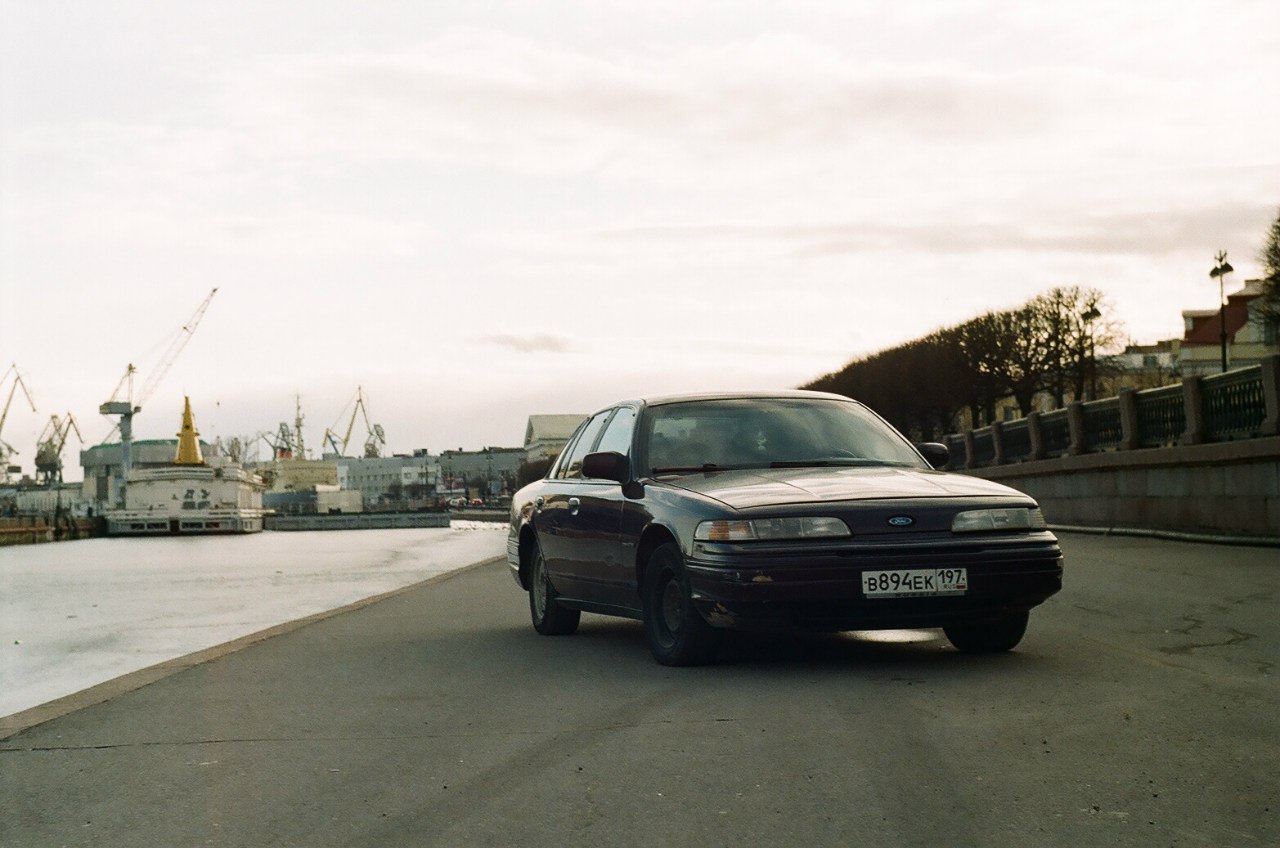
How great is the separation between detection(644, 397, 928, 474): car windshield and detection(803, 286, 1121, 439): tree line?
185 ft

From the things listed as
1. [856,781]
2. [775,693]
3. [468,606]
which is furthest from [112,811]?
[468,606]

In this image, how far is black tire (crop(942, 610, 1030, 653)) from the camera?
8.79 metres

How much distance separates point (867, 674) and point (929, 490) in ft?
3.46

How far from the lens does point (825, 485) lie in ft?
28.1

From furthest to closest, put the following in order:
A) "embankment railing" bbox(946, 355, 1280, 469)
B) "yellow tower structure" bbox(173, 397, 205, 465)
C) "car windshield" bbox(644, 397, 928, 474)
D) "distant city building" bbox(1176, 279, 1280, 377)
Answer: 1. "yellow tower structure" bbox(173, 397, 205, 465)
2. "distant city building" bbox(1176, 279, 1280, 377)
3. "embankment railing" bbox(946, 355, 1280, 469)
4. "car windshield" bbox(644, 397, 928, 474)

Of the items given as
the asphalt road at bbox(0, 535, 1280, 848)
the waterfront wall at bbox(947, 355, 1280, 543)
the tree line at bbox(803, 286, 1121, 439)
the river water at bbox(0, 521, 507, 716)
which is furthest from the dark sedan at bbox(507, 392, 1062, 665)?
the tree line at bbox(803, 286, 1121, 439)

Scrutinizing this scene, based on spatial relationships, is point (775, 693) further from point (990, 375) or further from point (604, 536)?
point (990, 375)

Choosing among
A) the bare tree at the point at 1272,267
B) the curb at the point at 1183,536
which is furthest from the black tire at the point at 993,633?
the bare tree at the point at 1272,267

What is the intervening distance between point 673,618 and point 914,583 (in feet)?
4.66

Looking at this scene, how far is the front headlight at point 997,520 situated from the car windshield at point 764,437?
3.65ft

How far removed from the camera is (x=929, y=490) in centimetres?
845

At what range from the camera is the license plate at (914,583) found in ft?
26.4

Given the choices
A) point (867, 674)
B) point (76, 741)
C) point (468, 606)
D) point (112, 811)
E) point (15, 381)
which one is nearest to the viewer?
point (112, 811)

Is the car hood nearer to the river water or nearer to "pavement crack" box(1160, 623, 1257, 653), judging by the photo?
"pavement crack" box(1160, 623, 1257, 653)
